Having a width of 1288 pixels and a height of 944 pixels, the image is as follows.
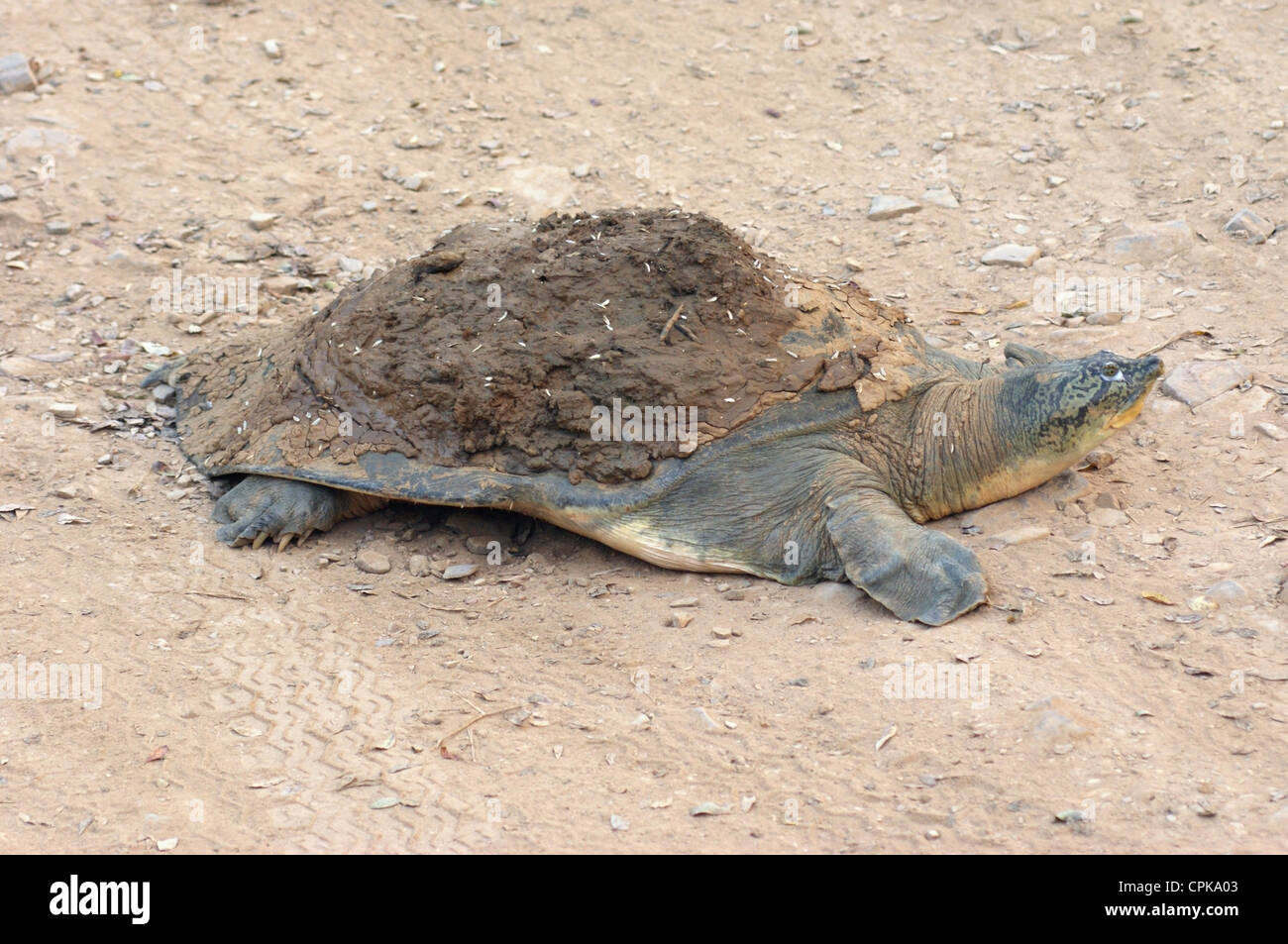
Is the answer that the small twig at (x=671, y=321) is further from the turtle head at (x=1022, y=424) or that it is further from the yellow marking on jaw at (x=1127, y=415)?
the yellow marking on jaw at (x=1127, y=415)

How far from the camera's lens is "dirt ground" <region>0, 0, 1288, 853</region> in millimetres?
3469

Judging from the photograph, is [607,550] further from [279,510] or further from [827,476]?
Result: [279,510]

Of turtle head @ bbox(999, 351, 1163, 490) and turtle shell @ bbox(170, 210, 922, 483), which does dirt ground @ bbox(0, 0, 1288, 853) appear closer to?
turtle head @ bbox(999, 351, 1163, 490)

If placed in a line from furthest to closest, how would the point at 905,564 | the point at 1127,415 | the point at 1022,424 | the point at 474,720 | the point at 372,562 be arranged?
1. the point at 372,562
2. the point at 1022,424
3. the point at 1127,415
4. the point at 905,564
5. the point at 474,720

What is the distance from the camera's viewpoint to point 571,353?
A: 4.80 metres

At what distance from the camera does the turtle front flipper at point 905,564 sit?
409cm

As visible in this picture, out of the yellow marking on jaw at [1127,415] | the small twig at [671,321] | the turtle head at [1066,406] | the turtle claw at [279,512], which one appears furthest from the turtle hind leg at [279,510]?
the yellow marking on jaw at [1127,415]

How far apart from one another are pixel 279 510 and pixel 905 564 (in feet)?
9.10

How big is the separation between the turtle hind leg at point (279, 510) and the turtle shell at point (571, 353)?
0.35 ft

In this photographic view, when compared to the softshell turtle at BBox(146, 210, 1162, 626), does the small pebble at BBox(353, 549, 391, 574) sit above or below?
below

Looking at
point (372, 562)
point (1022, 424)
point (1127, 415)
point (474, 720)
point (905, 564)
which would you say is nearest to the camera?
point (474, 720)

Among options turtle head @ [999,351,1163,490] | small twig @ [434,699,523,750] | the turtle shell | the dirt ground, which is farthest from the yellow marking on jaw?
small twig @ [434,699,523,750]

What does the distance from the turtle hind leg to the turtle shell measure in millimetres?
106

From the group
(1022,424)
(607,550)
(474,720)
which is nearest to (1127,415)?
(1022,424)
